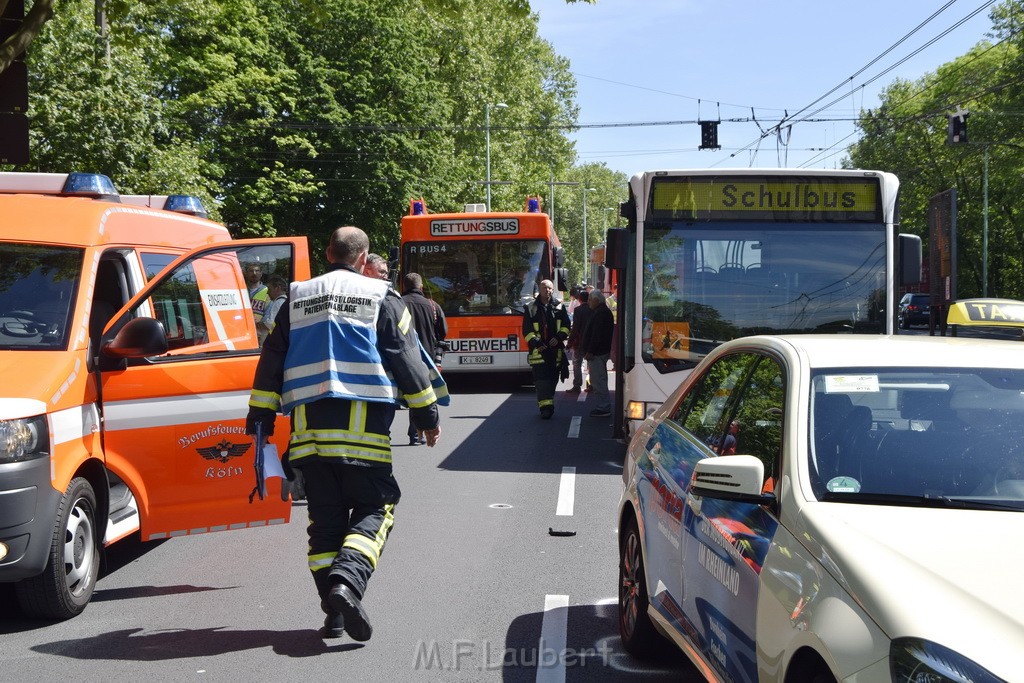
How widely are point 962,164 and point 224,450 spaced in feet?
197

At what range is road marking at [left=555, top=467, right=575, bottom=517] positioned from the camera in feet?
29.5

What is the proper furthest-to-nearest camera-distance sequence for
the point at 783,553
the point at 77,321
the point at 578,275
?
1. the point at 578,275
2. the point at 77,321
3. the point at 783,553

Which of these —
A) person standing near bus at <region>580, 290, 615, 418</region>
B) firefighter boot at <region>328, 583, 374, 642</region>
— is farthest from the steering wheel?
person standing near bus at <region>580, 290, 615, 418</region>

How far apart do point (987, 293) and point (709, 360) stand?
203 ft

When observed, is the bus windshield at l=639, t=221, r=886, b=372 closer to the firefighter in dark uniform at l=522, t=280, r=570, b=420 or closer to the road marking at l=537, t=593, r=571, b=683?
the firefighter in dark uniform at l=522, t=280, r=570, b=420

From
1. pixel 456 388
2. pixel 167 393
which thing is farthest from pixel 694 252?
pixel 456 388

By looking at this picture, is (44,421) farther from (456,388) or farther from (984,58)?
(984,58)

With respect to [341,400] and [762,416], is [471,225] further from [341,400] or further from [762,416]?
[762,416]

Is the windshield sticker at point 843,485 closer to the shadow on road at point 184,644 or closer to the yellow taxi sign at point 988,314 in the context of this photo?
the shadow on road at point 184,644

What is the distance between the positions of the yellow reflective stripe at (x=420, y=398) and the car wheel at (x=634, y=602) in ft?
3.59

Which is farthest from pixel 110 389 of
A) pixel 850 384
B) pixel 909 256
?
pixel 909 256

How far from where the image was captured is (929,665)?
8.18 ft

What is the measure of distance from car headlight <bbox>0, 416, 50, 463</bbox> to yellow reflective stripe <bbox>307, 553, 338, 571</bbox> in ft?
4.67

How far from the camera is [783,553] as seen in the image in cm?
331
